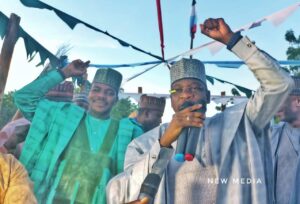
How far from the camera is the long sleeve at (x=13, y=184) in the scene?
6.47 feet

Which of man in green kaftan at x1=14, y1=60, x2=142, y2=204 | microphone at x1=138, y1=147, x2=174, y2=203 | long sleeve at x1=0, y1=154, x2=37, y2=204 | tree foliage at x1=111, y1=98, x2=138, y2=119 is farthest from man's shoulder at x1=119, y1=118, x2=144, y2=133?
long sleeve at x1=0, y1=154, x2=37, y2=204

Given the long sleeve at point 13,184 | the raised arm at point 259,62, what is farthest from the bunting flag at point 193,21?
the long sleeve at point 13,184

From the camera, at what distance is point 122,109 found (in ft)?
15.2

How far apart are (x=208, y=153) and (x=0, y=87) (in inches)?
81.6

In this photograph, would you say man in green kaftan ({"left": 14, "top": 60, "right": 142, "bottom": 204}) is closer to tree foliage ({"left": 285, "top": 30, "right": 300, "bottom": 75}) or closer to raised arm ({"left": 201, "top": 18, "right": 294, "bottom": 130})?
raised arm ({"left": 201, "top": 18, "right": 294, "bottom": 130})

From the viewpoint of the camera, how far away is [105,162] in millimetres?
3898

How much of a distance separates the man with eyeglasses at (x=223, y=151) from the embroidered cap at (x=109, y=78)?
1541mm

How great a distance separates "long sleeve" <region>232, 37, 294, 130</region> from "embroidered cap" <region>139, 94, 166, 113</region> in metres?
2.16

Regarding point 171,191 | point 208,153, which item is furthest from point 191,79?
point 171,191

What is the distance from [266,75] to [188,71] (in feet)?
2.14

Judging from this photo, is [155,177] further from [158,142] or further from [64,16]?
[64,16]

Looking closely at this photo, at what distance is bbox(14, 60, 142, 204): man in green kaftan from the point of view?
3.86m

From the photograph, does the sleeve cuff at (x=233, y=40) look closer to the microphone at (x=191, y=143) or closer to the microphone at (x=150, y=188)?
the microphone at (x=191, y=143)

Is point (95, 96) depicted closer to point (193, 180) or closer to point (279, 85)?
point (193, 180)
